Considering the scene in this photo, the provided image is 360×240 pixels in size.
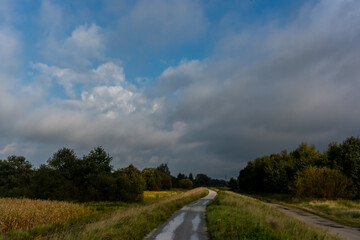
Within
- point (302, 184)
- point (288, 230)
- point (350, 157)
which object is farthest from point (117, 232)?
point (350, 157)

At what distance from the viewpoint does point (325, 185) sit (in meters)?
44.5

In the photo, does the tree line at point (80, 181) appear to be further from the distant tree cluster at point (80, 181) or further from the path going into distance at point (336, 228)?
the path going into distance at point (336, 228)

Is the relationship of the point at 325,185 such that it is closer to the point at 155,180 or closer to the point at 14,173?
the point at 14,173

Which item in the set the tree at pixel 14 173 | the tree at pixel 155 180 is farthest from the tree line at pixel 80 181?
the tree at pixel 155 180

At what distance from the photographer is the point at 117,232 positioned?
12000 mm

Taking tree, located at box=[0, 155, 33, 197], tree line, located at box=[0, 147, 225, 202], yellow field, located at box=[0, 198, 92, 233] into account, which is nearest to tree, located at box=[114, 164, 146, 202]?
tree line, located at box=[0, 147, 225, 202]

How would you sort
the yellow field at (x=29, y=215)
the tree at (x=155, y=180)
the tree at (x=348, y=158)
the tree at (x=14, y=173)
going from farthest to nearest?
1. the tree at (x=155, y=180)
2. the tree at (x=14, y=173)
3. the tree at (x=348, y=158)
4. the yellow field at (x=29, y=215)

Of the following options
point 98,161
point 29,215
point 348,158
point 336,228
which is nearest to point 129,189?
point 98,161

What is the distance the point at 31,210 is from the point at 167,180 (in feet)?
392

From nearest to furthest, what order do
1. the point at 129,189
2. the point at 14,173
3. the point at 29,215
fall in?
the point at 29,215 < the point at 129,189 < the point at 14,173

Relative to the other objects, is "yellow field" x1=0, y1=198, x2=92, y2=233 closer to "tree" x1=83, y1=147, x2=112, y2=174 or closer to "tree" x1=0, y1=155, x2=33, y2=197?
"tree" x1=83, y1=147, x2=112, y2=174

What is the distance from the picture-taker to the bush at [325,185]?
143ft

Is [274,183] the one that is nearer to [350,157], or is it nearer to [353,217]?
[350,157]

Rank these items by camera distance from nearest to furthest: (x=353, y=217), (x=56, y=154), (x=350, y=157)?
(x=353, y=217), (x=350, y=157), (x=56, y=154)
